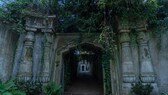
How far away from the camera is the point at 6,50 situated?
286 inches

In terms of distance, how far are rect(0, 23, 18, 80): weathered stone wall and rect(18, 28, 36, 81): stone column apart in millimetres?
549

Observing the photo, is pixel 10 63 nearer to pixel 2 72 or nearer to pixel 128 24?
pixel 2 72

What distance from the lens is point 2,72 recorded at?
23.2ft

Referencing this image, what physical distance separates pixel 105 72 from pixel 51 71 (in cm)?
198

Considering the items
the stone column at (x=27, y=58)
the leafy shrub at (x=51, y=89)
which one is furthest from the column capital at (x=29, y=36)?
the leafy shrub at (x=51, y=89)

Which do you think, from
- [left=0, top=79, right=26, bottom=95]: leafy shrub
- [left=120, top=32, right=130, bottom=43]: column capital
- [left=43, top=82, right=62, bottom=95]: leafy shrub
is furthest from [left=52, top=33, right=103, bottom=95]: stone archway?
[left=0, top=79, right=26, bottom=95]: leafy shrub

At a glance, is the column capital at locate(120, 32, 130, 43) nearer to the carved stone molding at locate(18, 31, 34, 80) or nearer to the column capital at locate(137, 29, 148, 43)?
the column capital at locate(137, 29, 148, 43)

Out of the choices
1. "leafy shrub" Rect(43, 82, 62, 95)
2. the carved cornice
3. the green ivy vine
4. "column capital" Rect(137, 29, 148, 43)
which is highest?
the carved cornice

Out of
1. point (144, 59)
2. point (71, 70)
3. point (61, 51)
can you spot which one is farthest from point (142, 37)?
point (71, 70)

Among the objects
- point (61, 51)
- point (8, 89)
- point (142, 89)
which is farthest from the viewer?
point (61, 51)

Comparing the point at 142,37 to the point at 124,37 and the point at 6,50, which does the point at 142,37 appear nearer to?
the point at 124,37

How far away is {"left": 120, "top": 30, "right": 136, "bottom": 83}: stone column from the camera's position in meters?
6.94

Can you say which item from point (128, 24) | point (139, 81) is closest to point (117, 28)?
point (128, 24)

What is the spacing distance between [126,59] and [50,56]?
2737mm
